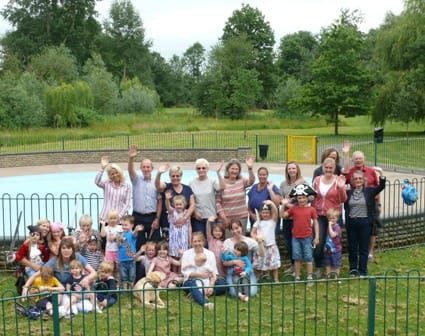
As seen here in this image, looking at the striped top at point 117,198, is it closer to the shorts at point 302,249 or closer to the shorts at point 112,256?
the shorts at point 112,256

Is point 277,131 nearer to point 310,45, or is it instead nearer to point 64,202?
point 64,202

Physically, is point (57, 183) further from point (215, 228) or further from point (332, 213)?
point (332, 213)

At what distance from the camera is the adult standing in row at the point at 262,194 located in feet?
27.8

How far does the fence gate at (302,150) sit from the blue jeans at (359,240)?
15.1 meters

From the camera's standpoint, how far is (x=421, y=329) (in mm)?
6773

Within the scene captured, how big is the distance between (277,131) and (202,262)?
3176cm

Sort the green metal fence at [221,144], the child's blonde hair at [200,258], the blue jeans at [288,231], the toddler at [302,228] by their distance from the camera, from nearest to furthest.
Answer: the child's blonde hair at [200,258] < the toddler at [302,228] < the blue jeans at [288,231] < the green metal fence at [221,144]

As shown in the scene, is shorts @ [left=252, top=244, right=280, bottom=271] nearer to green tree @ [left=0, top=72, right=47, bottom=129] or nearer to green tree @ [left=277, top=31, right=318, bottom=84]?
green tree @ [left=0, top=72, right=47, bottom=129]

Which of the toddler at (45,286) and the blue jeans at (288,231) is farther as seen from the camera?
the blue jeans at (288,231)

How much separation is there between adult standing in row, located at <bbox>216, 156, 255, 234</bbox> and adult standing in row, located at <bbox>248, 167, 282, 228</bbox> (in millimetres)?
136

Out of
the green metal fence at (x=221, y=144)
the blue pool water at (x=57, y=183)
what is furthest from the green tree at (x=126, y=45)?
the blue pool water at (x=57, y=183)

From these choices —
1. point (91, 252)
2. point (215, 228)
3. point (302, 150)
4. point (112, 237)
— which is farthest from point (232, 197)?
point (302, 150)

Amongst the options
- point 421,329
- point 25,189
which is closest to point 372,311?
point 421,329

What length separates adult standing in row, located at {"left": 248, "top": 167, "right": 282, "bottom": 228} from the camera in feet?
27.8
